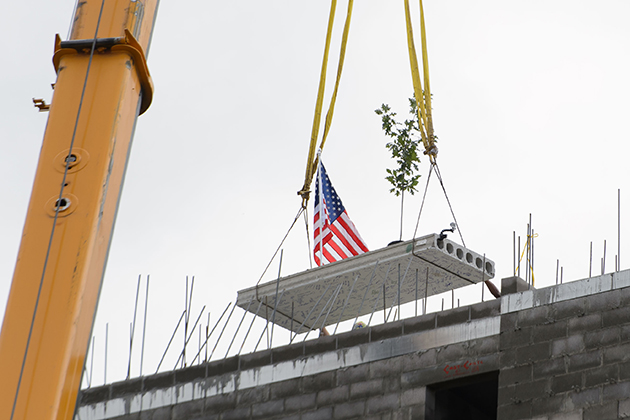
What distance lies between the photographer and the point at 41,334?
8.04 m

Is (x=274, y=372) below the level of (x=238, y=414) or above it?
above

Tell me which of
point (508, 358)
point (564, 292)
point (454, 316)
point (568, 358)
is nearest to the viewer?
point (568, 358)

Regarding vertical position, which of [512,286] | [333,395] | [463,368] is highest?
[512,286]

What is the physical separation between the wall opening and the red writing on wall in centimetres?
11

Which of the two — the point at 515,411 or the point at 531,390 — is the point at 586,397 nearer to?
the point at 531,390

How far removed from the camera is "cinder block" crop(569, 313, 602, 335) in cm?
1370

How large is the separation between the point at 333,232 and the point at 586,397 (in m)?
7.93

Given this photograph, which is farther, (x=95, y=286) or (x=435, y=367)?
(x=435, y=367)

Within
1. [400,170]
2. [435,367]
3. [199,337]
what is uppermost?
[400,170]

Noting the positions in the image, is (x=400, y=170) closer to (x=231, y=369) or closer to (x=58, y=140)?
(x=231, y=369)

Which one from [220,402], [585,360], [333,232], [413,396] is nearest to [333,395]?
[413,396]

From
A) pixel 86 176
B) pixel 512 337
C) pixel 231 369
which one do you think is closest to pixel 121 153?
pixel 86 176

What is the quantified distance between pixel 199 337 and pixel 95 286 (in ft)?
31.5

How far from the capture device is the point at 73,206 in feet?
28.2
